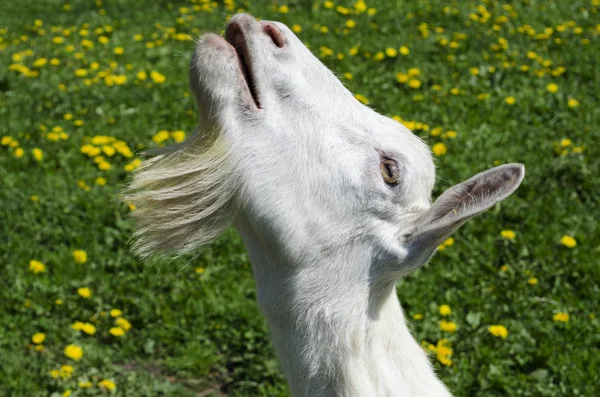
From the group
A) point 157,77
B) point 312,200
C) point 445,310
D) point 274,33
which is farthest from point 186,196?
point 157,77

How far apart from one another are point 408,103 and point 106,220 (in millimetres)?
2731

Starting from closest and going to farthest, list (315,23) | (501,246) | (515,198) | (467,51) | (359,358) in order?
(359,358), (501,246), (515,198), (467,51), (315,23)

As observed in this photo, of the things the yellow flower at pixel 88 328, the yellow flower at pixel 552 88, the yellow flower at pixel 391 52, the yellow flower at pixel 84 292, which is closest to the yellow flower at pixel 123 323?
the yellow flower at pixel 88 328

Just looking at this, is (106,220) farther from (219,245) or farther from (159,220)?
(159,220)

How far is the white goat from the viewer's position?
264 centimetres

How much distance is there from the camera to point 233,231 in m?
5.15

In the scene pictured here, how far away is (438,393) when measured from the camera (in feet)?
9.18

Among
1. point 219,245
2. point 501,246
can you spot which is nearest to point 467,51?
point 501,246

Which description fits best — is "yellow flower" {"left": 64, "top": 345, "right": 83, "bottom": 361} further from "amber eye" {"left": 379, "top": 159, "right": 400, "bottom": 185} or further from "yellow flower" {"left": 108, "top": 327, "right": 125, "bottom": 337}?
"amber eye" {"left": 379, "top": 159, "right": 400, "bottom": 185}

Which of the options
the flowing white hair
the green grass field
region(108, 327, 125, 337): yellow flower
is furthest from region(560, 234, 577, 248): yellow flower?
the flowing white hair

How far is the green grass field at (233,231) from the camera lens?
4266mm

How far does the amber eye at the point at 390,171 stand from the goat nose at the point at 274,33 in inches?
20.7

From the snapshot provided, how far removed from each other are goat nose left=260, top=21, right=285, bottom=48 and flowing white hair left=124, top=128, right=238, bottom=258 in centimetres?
37

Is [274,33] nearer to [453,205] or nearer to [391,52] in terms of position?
[453,205]
